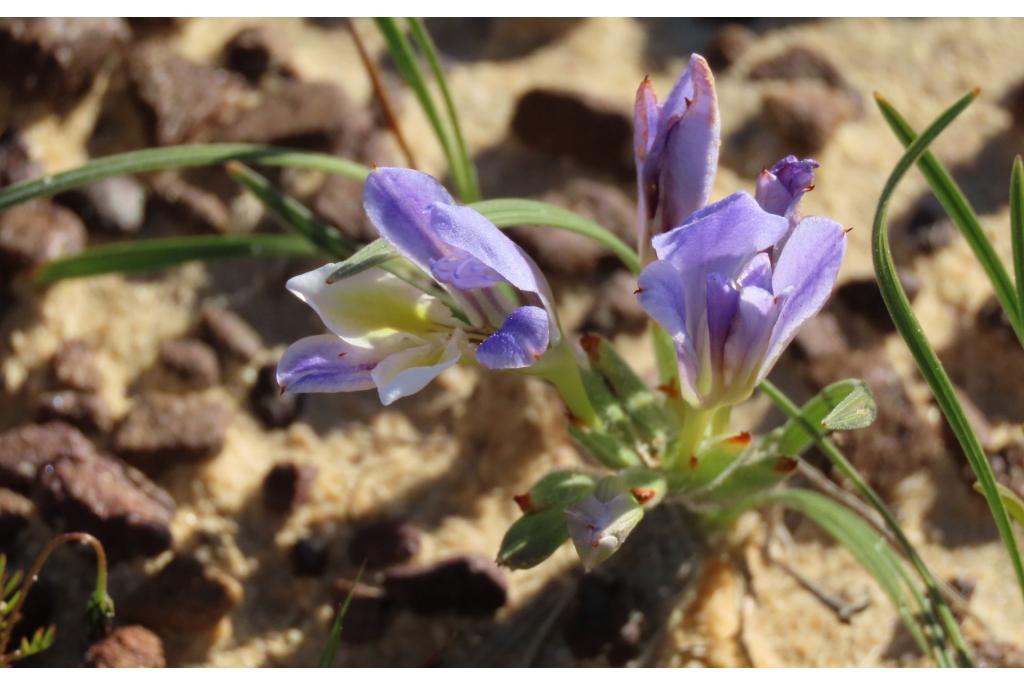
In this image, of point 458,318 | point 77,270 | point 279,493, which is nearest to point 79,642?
point 279,493

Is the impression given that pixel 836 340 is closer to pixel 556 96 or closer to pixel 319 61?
pixel 556 96

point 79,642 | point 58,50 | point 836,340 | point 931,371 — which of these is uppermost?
point 58,50

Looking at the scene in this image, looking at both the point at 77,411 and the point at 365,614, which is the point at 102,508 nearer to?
the point at 77,411

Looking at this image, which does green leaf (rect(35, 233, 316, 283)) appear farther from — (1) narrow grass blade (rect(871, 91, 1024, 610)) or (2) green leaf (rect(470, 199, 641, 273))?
(1) narrow grass blade (rect(871, 91, 1024, 610))

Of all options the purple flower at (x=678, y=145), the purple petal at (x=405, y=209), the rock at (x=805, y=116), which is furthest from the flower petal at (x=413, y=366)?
the rock at (x=805, y=116)

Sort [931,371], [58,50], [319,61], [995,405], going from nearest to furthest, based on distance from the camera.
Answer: [931,371] < [995,405] < [58,50] < [319,61]

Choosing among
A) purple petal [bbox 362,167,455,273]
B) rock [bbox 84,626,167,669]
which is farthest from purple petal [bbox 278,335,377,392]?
rock [bbox 84,626,167,669]

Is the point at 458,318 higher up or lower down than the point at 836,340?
higher up
